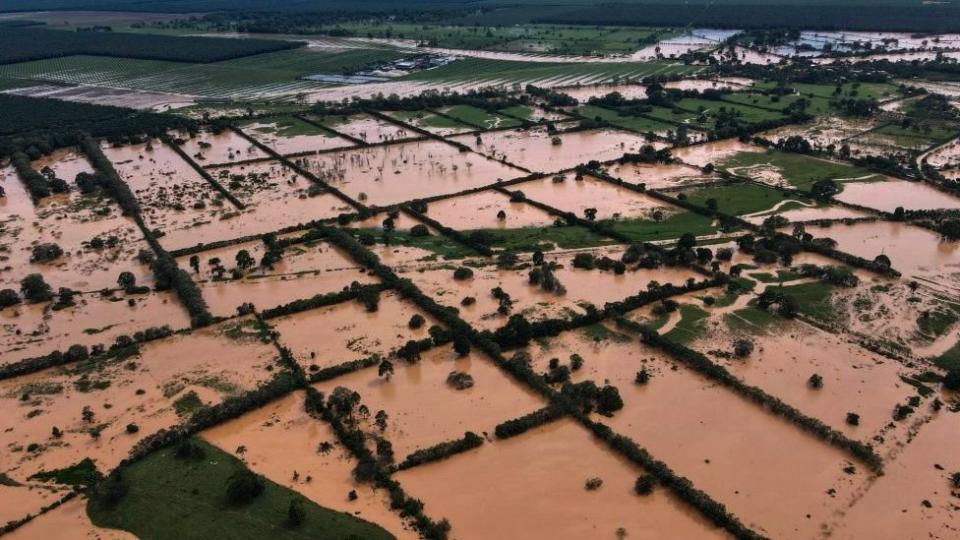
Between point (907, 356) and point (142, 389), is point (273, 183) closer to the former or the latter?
point (142, 389)

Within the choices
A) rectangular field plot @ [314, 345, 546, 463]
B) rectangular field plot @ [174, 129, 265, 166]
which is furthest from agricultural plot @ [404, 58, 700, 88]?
rectangular field plot @ [314, 345, 546, 463]

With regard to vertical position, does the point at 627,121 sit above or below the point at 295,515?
above

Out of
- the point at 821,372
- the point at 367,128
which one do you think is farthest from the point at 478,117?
the point at 821,372

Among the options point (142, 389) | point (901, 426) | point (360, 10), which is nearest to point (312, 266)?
point (142, 389)

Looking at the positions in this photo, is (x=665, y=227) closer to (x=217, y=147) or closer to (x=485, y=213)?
(x=485, y=213)

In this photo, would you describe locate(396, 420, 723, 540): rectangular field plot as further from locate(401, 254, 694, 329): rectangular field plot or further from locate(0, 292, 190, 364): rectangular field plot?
locate(0, 292, 190, 364): rectangular field plot
